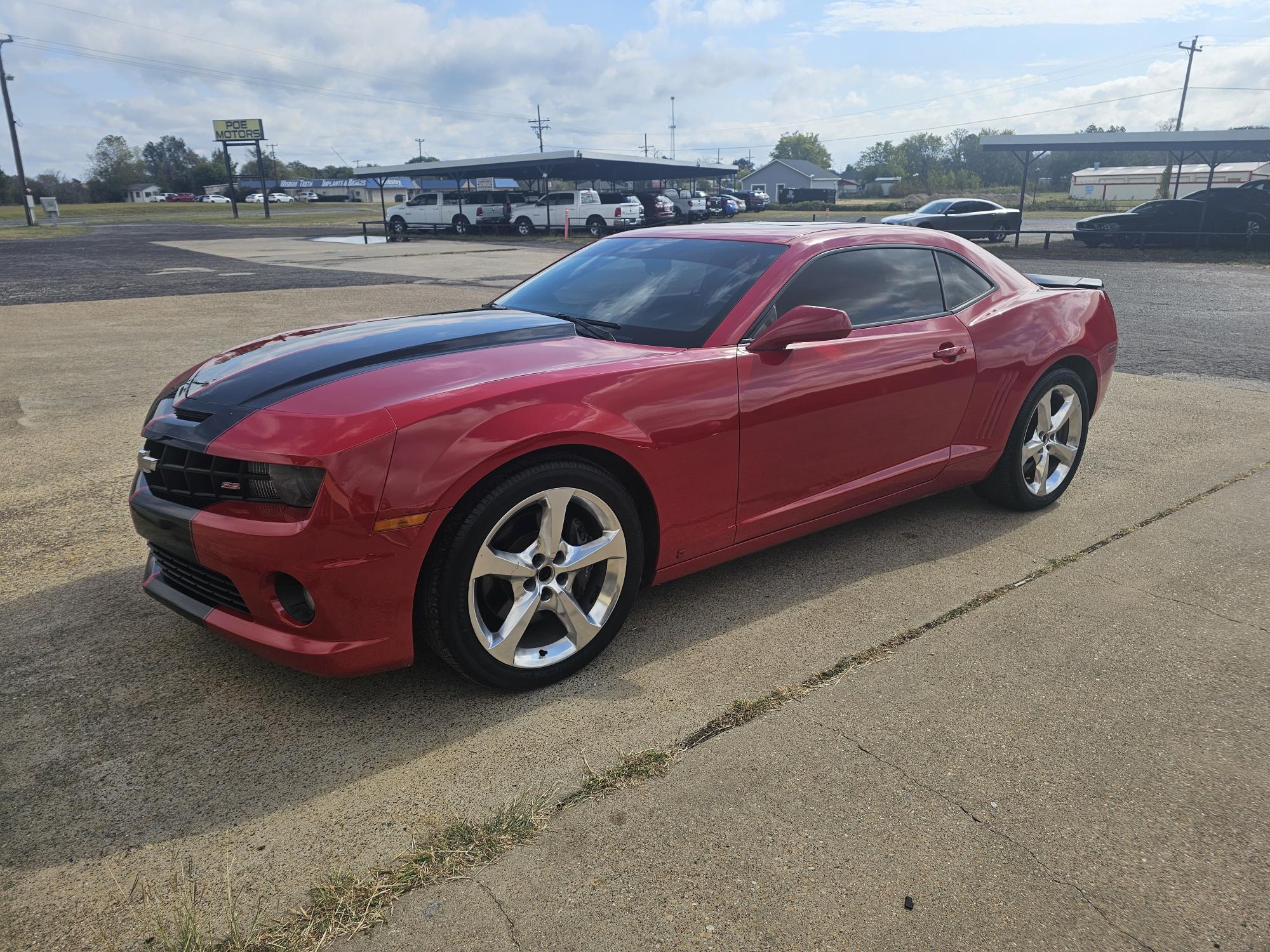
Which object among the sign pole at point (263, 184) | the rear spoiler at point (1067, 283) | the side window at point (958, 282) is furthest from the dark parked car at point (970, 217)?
the sign pole at point (263, 184)

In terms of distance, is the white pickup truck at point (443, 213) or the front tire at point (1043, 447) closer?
the front tire at point (1043, 447)

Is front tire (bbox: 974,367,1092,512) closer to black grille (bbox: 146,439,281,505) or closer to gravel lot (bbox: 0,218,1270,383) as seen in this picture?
black grille (bbox: 146,439,281,505)

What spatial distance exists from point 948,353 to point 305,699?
9.93 ft

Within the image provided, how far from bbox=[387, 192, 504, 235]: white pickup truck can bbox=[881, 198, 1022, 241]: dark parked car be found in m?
16.8

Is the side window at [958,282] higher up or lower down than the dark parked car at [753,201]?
lower down

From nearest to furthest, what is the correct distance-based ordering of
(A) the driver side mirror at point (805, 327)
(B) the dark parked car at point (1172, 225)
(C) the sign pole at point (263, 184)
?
(A) the driver side mirror at point (805, 327) < (B) the dark parked car at point (1172, 225) < (C) the sign pole at point (263, 184)

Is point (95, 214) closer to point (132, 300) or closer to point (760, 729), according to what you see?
point (132, 300)

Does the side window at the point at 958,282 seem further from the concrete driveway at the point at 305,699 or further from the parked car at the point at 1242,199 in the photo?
the parked car at the point at 1242,199

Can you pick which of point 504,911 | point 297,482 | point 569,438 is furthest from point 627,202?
point 504,911

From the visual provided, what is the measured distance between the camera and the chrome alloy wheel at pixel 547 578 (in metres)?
2.86

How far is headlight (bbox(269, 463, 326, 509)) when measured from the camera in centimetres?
256

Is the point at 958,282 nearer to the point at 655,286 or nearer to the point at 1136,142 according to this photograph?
the point at 655,286

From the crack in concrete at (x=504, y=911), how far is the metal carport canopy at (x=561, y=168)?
40.1 m

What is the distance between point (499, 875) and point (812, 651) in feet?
4.94
